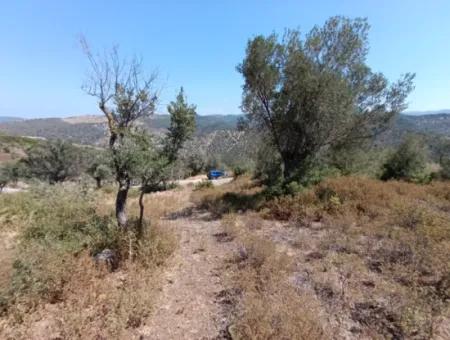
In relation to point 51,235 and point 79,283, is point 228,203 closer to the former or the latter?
point 51,235

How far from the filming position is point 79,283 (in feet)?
14.2

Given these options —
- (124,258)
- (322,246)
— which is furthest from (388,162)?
(124,258)

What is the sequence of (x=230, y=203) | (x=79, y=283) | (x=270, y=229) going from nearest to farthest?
(x=79, y=283), (x=270, y=229), (x=230, y=203)

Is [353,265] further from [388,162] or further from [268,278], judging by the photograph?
[388,162]

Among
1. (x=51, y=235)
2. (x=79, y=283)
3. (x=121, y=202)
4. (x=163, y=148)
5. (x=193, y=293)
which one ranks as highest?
(x=163, y=148)

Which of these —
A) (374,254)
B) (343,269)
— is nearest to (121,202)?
(343,269)

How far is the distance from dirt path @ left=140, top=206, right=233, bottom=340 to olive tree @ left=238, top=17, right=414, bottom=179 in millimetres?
5308

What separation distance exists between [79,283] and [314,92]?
897cm

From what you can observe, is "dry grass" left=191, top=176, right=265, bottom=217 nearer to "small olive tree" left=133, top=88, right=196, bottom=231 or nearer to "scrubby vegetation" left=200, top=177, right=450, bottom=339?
"scrubby vegetation" left=200, top=177, right=450, bottom=339

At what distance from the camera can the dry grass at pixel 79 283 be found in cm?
347

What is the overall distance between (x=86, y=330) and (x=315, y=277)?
3.56 m

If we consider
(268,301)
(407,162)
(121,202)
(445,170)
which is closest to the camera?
(268,301)

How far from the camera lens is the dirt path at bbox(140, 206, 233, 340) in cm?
352

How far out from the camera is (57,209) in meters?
7.46
